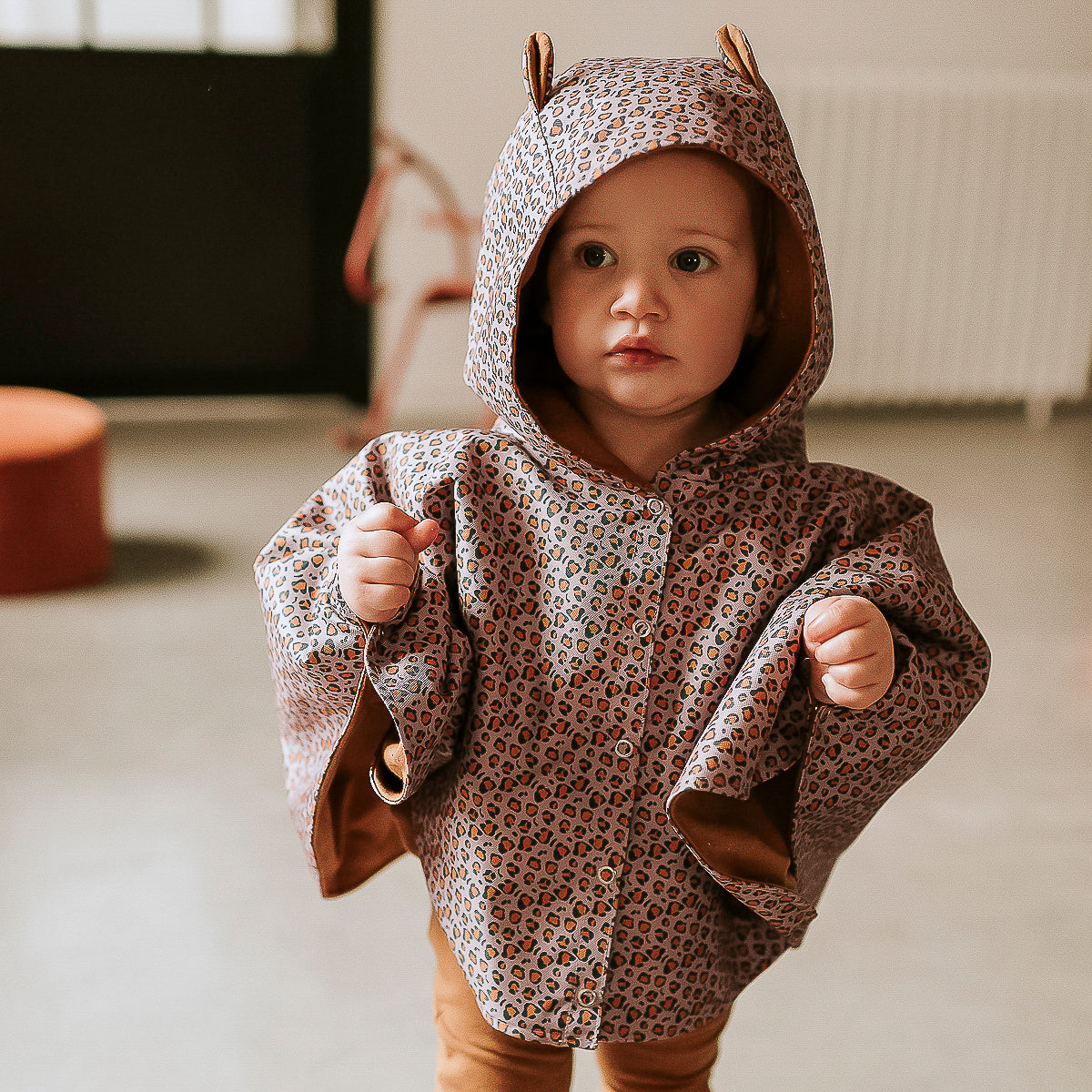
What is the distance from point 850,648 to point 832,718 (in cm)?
6

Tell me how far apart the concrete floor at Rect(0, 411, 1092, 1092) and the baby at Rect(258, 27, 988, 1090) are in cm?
53

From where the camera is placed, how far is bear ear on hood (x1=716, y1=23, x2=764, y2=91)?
0.83 metres

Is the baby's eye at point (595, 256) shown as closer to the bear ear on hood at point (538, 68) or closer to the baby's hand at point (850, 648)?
the bear ear on hood at point (538, 68)

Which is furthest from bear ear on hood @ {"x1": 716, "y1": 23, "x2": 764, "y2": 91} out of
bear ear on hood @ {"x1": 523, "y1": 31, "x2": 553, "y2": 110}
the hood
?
bear ear on hood @ {"x1": 523, "y1": 31, "x2": 553, "y2": 110}

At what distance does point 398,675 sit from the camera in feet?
2.61

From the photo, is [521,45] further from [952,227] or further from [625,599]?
[625,599]

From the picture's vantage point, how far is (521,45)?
3297mm

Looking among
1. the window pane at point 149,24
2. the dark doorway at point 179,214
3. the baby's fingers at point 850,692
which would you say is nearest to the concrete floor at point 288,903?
the baby's fingers at point 850,692

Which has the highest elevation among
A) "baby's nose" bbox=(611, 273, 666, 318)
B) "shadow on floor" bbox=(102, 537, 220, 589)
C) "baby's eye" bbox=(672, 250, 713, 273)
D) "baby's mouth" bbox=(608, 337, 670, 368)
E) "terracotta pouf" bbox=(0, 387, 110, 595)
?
"baby's eye" bbox=(672, 250, 713, 273)

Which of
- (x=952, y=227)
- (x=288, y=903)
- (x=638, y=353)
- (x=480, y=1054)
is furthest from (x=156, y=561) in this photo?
(x=952, y=227)

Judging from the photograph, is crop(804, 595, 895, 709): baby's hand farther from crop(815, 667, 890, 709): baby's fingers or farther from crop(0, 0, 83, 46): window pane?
crop(0, 0, 83, 46): window pane

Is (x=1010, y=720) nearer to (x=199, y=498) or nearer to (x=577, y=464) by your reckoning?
(x=577, y=464)

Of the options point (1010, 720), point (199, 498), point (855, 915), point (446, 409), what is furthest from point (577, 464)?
point (446, 409)

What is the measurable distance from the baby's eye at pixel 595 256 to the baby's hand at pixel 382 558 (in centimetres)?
18
